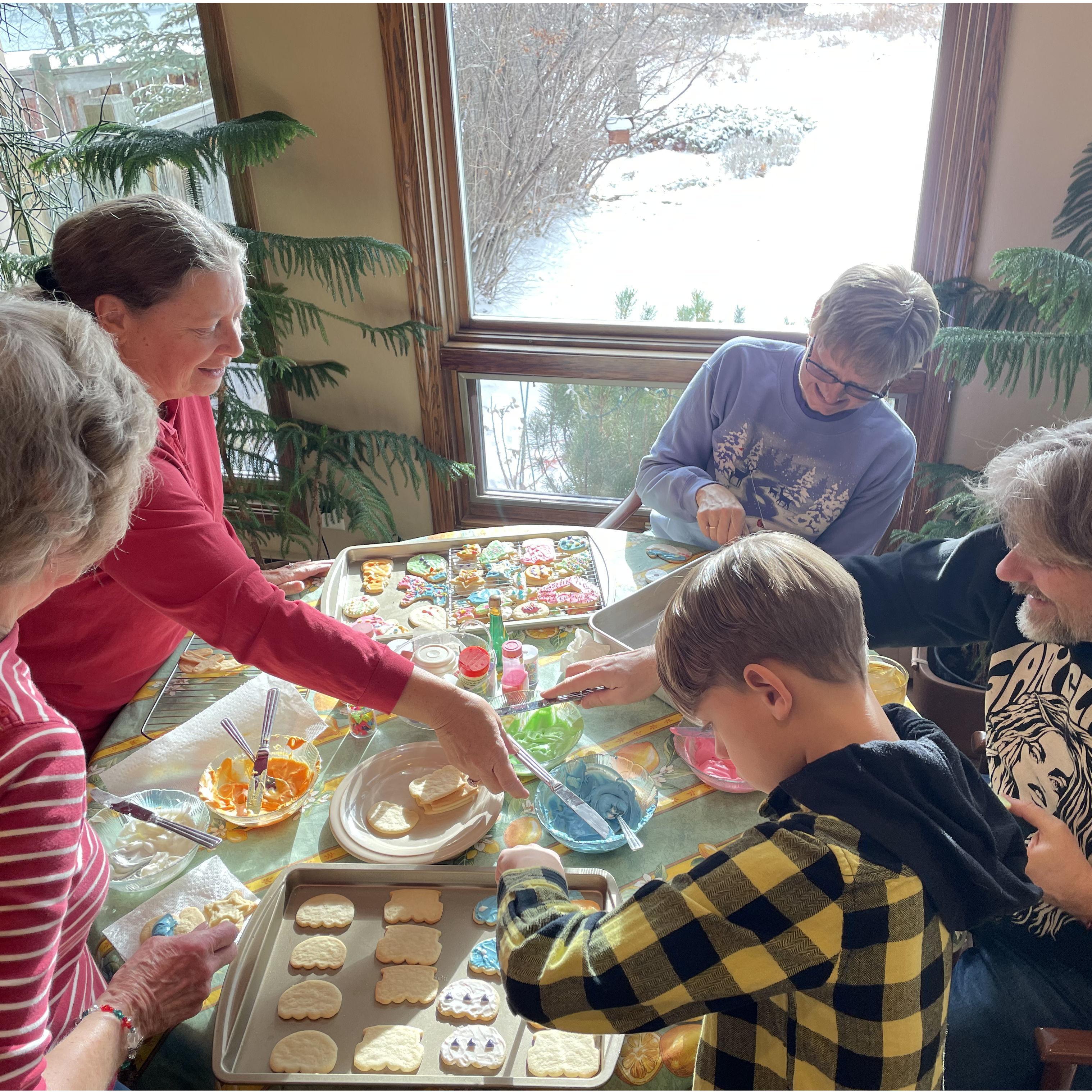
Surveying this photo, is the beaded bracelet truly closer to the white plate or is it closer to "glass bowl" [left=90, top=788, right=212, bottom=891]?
"glass bowl" [left=90, top=788, right=212, bottom=891]

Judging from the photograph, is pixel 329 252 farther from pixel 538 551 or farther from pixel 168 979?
pixel 168 979

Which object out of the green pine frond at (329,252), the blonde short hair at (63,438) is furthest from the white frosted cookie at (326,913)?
the green pine frond at (329,252)

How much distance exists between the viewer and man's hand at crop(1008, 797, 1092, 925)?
4.45 feet

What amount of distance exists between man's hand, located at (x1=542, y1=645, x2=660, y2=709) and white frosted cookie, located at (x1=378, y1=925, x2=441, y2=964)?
1.64 feet

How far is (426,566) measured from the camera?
2219 mm

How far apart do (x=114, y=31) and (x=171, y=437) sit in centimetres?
245

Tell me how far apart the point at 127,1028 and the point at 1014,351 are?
2.56m

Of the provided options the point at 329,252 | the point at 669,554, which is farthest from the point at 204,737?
the point at 329,252

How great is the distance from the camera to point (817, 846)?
900mm

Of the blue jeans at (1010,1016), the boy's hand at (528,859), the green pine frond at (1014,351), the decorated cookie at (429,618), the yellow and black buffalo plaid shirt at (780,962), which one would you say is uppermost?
the green pine frond at (1014,351)

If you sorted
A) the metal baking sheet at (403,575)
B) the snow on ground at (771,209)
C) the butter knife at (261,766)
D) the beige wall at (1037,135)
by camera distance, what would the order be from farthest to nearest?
the snow on ground at (771,209), the beige wall at (1037,135), the metal baking sheet at (403,575), the butter knife at (261,766)

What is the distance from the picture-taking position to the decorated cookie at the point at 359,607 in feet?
6.70

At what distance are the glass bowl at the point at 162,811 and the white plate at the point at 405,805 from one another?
0.75 ft

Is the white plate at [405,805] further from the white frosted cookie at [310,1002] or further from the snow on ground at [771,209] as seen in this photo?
the snow on ground at [771,209]
